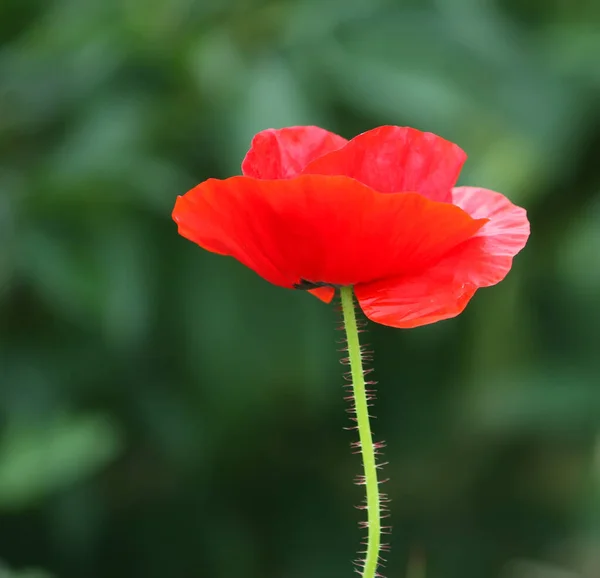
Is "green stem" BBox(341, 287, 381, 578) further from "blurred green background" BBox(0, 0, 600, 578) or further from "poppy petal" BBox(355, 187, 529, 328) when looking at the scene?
"blurred green background" BBox(0, 0, 600, 578)

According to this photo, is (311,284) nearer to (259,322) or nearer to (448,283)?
(448,283)

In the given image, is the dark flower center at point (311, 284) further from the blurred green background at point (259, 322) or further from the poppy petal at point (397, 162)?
the blurred green background at point (259, 322)

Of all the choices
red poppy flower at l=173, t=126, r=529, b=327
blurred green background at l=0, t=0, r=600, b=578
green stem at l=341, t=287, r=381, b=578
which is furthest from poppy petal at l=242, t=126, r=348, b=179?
blurred green background at l=0, t=0, r=600, b=578

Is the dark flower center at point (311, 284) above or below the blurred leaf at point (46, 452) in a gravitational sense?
below

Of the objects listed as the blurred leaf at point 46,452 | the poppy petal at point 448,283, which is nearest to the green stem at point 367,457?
the poppy petal at point 448,283

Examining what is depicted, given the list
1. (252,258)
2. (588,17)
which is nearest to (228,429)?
(588,17)

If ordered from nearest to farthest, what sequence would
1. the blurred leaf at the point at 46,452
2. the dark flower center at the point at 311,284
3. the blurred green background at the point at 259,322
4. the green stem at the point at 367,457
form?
the green stem at the point at 367,457 → the dark flower center at the point at 311,284 → the blurred leaf at the point at 46,452 → the blurred green background at the point at 259,322

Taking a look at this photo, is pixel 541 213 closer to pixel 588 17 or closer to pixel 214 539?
pixel 588 17
